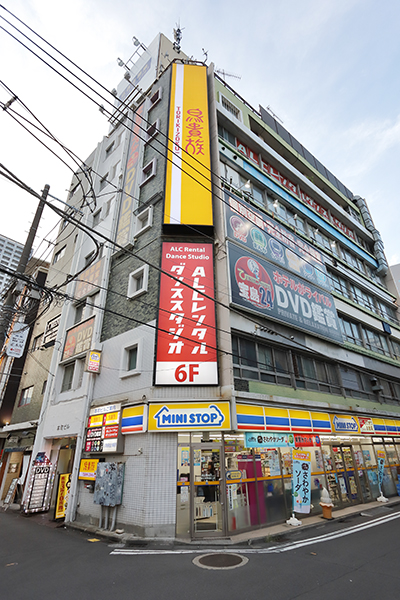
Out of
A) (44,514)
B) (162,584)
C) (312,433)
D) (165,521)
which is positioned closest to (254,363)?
(312,433)

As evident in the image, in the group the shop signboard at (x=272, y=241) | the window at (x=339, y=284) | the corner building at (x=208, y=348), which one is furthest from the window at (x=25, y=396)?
the window at (x=339, y=284)

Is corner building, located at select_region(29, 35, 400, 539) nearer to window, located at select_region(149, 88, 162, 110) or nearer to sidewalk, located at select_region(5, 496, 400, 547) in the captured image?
window, located at select_region(149, 88, 162, 110)

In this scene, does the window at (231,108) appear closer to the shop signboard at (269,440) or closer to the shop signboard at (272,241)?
the shop signboard at (272,241)

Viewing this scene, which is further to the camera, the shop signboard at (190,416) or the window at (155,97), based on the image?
the window at (155,97)

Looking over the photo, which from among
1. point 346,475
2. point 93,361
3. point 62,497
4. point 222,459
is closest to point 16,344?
point 93,361

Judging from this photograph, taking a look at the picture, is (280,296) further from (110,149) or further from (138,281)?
(110,149)

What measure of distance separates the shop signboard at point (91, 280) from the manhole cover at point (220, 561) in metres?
13.1

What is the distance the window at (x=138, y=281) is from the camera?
13944 mm

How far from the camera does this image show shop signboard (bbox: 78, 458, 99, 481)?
12.2 meters

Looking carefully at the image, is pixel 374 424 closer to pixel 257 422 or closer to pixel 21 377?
pixel 257 422

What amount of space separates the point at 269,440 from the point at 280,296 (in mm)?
6998

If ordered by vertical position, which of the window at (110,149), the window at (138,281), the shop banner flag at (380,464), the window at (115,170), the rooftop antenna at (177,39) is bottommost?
the shop banner flag at (380,464)

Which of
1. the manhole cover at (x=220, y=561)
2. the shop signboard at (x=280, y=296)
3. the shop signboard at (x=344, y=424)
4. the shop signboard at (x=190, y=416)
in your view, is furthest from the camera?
the shop signboard at (x=344, y=424)

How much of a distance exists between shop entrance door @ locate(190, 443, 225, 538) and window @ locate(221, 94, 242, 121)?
21244 mm
